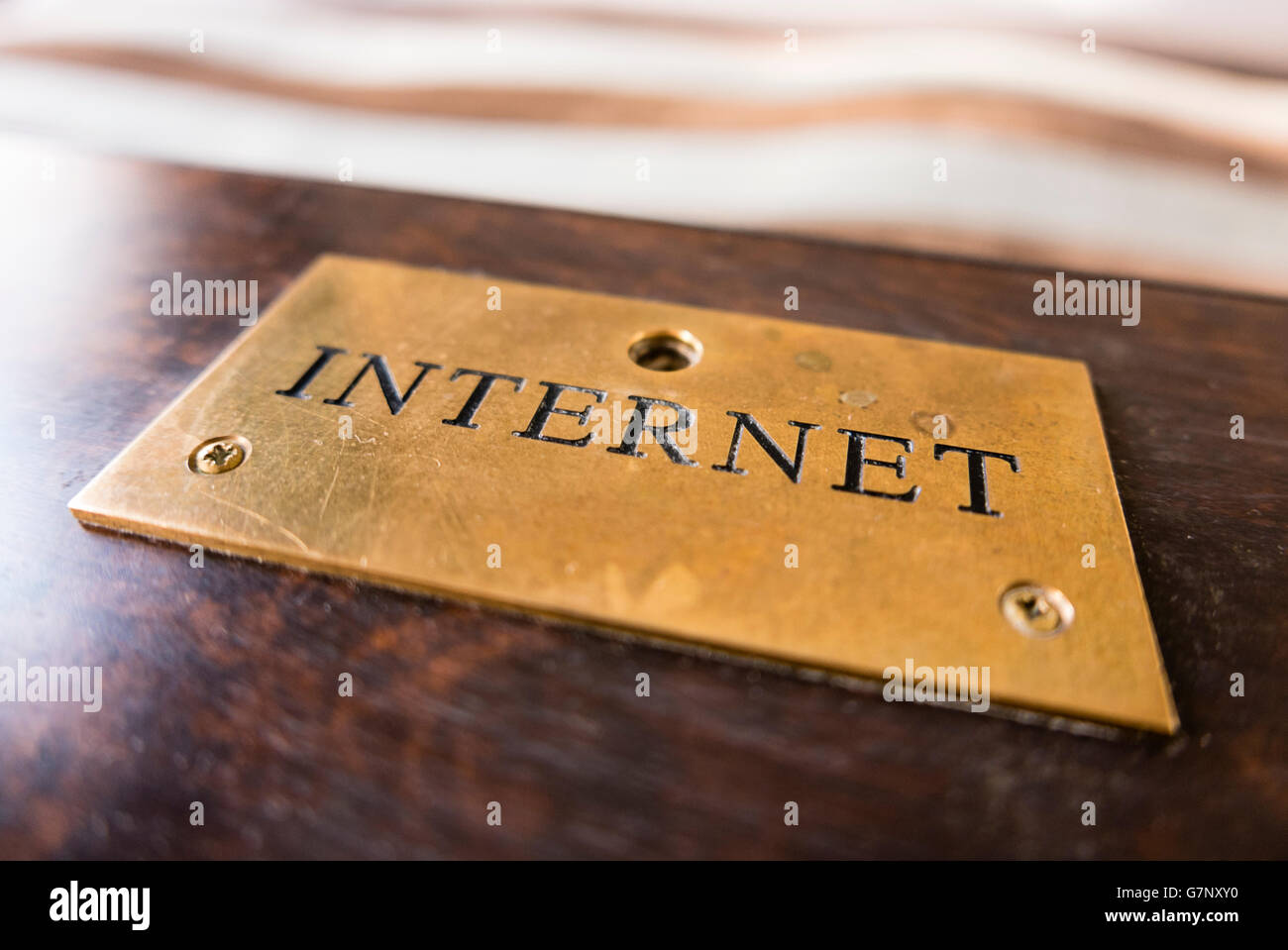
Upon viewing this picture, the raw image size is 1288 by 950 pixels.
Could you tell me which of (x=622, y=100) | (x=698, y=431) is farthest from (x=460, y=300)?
(x=622, y=100)

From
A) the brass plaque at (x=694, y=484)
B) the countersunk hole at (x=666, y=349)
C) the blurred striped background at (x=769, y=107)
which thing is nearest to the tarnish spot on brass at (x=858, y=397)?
the brass plaque at (x=694, y=484)

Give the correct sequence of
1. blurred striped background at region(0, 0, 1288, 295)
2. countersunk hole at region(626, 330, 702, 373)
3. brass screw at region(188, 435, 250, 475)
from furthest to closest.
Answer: blurred striped background at region(0, 0, 1288, 295)
countersunk hole at region(626, 330, 702, 373)
brass screw at region(188, 435, 250, 475)

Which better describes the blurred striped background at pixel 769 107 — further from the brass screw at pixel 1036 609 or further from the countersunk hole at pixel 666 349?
the brass screw at pixel 1036 609

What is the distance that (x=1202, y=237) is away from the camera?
0.87 metres

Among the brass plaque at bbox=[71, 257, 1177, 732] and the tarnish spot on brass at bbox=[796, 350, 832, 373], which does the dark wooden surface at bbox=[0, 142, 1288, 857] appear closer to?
the brass plaque at bbox=[71, 257, 1177, 732]

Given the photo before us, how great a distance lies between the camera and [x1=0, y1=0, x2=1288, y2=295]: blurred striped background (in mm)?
838

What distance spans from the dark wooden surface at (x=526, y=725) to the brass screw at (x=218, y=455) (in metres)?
0.06

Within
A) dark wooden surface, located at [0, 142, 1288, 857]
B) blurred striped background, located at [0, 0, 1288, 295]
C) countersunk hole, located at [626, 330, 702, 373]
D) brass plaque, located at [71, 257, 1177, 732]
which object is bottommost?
dark wooden surface, located at [0, 142, 1288, 857]

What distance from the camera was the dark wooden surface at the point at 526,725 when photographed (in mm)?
402

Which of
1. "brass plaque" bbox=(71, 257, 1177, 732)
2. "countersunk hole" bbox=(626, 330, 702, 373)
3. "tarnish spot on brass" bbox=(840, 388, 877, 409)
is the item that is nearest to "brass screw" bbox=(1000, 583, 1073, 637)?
"brass plaque" bbox=(71, 257, 1177, 732)

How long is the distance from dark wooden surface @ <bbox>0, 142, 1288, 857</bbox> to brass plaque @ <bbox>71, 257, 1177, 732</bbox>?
0.07 ft

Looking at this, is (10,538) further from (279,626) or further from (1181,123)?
(1181,123)

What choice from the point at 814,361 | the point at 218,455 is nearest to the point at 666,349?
the point at 814,361

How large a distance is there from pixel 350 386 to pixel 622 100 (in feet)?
1.65
